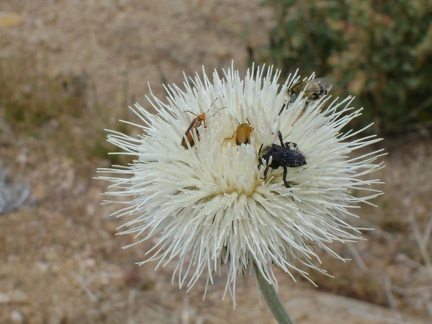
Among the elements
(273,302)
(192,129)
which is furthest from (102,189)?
(273,302)

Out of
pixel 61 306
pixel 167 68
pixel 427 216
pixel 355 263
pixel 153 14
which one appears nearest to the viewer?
pixel 61 306

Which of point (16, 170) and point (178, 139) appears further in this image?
point (16, 170)

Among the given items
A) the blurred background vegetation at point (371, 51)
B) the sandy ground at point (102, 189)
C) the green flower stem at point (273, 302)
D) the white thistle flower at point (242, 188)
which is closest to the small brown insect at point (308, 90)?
the white thistle flower at point (242, 188)

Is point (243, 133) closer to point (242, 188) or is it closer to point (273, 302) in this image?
point (242, 188)

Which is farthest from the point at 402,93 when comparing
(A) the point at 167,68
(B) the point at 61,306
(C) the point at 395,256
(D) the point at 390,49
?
(B) the point at 61,306

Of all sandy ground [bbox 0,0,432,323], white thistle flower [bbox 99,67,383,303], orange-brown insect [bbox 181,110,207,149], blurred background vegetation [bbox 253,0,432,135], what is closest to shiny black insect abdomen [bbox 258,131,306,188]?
white thistle flower [bbox 99,67,383,303]

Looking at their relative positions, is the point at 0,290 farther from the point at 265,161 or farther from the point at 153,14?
the point at 153,14
